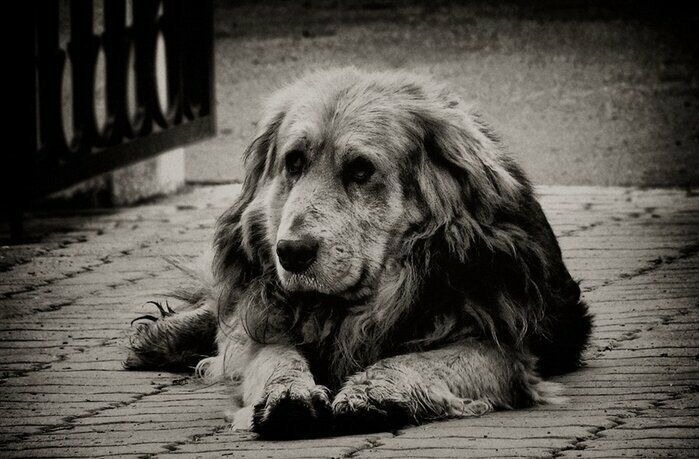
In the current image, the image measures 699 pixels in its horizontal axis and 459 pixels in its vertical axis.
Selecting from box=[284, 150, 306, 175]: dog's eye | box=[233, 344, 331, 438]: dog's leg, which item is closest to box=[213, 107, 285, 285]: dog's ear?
box=[284, 150, 306, 175]: dog's eye

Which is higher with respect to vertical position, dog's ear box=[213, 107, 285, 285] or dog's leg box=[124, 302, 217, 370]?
dog's ear box=[213, 107, 285, 285]

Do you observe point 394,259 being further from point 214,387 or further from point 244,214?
point 214,387

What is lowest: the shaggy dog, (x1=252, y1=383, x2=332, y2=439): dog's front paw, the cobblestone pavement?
the cobblestone pavement

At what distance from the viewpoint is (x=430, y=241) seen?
485 cm

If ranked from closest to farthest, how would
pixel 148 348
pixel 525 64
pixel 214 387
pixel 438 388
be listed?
pixel 438 388 → pixel 214 387 → pixel 148 348 → pixel 525 64

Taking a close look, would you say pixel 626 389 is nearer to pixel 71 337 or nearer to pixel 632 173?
pixel 71 337

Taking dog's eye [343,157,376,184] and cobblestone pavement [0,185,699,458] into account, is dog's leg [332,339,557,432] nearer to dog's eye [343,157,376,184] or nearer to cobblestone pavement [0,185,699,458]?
cobblestone pavement [0,185,699,458]

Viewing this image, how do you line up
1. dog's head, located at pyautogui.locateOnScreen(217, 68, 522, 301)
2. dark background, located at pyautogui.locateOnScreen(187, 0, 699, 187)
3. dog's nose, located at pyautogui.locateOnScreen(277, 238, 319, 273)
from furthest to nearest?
dark background, located at pyautogui.locateOnScreen(187, 0, 699, 187), dog's head, located at pyautogui.locateOnScreen(217, 68, 522, 301), dog's nose, located at pyautogui.locateOnScreen(277, 238, 319, 273)

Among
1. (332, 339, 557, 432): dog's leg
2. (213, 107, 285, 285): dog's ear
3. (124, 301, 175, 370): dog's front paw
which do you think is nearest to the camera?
(332, 339, 557, 432): dog's leg

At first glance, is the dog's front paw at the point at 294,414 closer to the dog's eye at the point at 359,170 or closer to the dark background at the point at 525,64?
the dog's eye at the point at 359,170

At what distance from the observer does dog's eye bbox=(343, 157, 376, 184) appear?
485 centimetres

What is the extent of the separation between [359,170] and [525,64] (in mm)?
8086

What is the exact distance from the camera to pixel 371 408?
4.37 meters

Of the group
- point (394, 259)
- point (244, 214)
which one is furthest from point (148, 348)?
point (394, 259)
